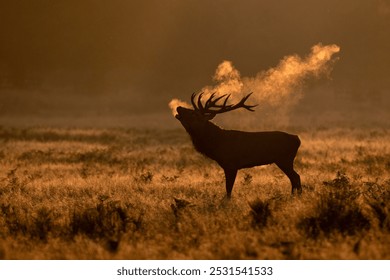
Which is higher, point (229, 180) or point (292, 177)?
point (292, 177)

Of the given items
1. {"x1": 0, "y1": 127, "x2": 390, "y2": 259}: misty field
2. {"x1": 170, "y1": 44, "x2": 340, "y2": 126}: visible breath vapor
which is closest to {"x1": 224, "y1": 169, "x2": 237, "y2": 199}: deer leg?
{"x1": 0, "y1": 127, "x2": 390, "y2": 259}: misty field

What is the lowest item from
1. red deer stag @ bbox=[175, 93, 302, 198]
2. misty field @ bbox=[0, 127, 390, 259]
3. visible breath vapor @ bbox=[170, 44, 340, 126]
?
misty field @ bbox=[0, 127, 390, 259]

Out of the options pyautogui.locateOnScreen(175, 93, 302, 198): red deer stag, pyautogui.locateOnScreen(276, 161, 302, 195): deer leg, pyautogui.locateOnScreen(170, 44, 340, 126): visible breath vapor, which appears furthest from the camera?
pyautogui.locateOnScreen(170, 44, 340, 126): visible breath vapor

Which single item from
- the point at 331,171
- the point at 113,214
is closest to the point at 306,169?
the point at 331,171

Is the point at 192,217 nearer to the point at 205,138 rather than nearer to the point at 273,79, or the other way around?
the point at 205,138

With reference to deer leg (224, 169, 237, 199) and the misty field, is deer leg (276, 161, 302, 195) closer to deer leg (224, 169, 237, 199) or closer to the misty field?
the misty field

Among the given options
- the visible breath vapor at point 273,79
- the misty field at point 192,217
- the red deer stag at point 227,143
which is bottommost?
the misty field at point 192,217

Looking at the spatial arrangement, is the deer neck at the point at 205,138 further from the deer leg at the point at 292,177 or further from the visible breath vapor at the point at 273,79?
the visible breath vapor at the point at 273,79

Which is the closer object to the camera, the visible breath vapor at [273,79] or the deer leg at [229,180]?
the deer leg at [229,180]

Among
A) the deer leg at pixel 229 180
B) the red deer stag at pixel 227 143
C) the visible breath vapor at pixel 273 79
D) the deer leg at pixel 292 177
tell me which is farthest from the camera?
the visible breath vapor at pixel 273 79

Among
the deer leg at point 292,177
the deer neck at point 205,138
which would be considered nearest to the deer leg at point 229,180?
the deer neck at point 205,138

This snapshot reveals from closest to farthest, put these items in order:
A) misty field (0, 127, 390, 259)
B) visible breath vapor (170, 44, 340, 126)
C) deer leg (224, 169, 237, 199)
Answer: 1. misty field (0, 127, 390, 259)
2. deer leg (224, 169, 237, 199)
3. visible breath vapor (170, 44, 340, 126)

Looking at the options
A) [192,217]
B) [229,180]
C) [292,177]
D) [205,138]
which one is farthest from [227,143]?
[192,217]
